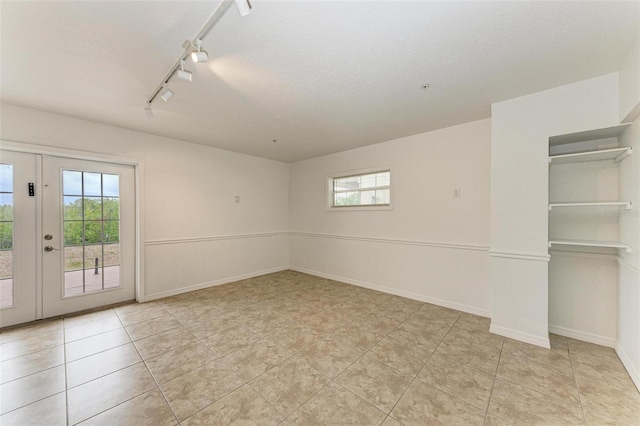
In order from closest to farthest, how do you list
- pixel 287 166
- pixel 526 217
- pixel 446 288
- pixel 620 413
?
pixel 620 413 → pixel 526 217 → pixel 446 288 → pixel 287 166

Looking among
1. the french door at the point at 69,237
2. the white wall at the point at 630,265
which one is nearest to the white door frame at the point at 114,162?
the french door at the point at 69,237

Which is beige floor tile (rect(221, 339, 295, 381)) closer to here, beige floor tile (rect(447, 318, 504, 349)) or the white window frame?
beige floor tile (rect(447, 318, 504, 349))

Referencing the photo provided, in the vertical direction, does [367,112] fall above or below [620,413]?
above

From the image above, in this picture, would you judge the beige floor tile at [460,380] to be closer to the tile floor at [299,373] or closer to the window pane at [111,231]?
the tile floor at [299,373]

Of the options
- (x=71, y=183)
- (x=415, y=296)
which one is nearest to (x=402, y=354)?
(x=415, y=296)

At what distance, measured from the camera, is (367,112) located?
2.99 metres

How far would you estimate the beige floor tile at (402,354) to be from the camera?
2.15m

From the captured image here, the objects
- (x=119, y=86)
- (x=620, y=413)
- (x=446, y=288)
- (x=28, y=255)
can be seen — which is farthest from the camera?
(x=446, y=288)

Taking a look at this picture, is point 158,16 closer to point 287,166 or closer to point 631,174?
point 631,174

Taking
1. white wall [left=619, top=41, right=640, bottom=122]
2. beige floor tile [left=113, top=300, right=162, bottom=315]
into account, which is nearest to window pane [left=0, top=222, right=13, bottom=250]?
beige floor tile [left=113, top=300, right=162, bottom=315]

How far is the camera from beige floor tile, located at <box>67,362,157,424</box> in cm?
167

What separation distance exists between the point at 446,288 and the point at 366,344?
66.6 inches

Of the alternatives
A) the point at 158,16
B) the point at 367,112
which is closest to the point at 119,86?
the point at 158,16

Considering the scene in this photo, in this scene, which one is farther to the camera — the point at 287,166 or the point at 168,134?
the point at 287,166
